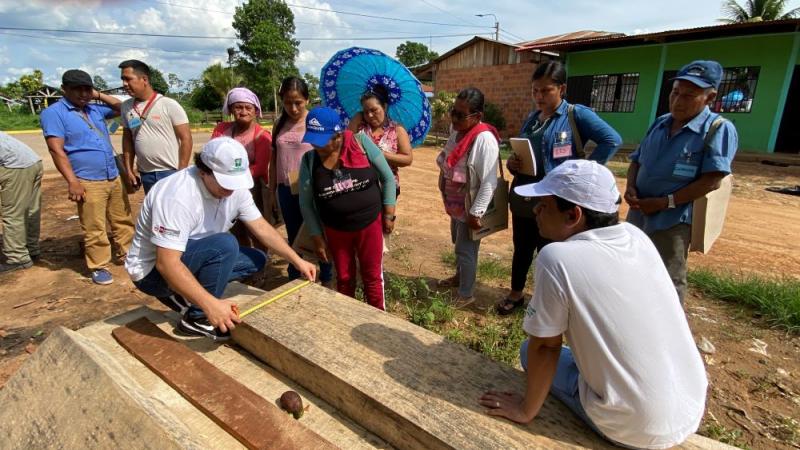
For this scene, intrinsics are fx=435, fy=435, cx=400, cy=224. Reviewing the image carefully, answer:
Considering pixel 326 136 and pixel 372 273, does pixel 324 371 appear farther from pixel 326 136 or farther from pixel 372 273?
pixel 326 136

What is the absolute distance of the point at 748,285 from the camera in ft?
11.8

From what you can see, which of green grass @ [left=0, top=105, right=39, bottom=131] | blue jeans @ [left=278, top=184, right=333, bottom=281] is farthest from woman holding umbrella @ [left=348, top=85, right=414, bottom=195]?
green grass @ [left=0, top=105, right=39, bottom=131]

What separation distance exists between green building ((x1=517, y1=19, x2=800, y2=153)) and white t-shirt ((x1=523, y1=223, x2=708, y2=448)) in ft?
41.1

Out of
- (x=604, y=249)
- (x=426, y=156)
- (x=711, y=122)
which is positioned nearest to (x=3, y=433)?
(x=604, y=249)

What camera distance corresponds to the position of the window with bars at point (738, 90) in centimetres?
1197

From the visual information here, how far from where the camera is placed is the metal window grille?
46.0 feet

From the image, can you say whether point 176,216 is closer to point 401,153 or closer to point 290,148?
point 290,148

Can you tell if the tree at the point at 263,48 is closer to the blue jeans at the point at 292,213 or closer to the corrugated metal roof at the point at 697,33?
the corrugated metal roof at the point at 697,33

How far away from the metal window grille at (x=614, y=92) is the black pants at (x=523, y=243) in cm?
1317

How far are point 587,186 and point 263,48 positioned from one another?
2975cm

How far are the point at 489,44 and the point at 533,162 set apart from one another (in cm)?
1564

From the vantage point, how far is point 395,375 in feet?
6.07

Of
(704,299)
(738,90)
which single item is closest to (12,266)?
(704,299)

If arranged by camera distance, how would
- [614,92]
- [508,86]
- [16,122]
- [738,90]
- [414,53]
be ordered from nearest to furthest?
[738,90]
[614,92]
[508,86]
[16,122]
[414,53]
